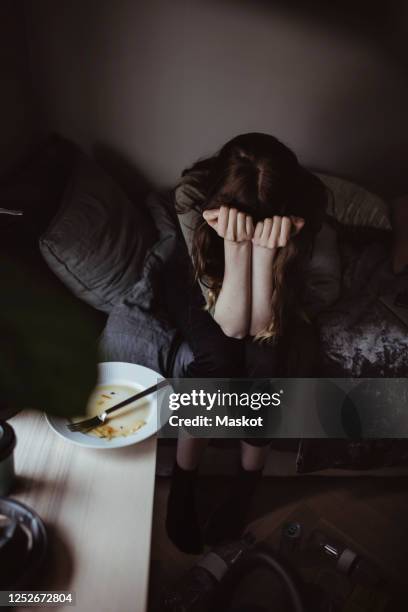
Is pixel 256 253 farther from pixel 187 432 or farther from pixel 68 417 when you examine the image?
pixel 68 417

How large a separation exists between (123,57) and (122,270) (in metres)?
0.50

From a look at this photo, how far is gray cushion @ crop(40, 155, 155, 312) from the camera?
1.02m

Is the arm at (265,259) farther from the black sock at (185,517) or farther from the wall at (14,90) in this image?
the wall at (14,90)

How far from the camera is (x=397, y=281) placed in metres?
1.24

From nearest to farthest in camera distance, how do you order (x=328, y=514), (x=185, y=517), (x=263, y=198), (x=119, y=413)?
(x=119, y=413), (x=263, y=198), (x=185, y=517), (x=328, y=514)

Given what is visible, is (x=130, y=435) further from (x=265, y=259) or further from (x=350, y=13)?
(x=350, y=13)

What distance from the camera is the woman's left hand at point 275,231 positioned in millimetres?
947

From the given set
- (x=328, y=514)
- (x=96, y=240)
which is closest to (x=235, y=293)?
(x=96, y=240)

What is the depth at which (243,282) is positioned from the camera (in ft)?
3.31

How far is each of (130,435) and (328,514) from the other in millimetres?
694

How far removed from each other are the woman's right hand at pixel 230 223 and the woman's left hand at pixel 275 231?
0.7 inches

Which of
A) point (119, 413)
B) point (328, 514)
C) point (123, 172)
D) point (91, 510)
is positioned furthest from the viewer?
point (123, 172)

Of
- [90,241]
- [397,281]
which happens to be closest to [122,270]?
[90,241]

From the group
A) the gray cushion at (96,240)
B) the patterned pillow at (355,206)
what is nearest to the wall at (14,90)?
the gray cushion at (96,240)
